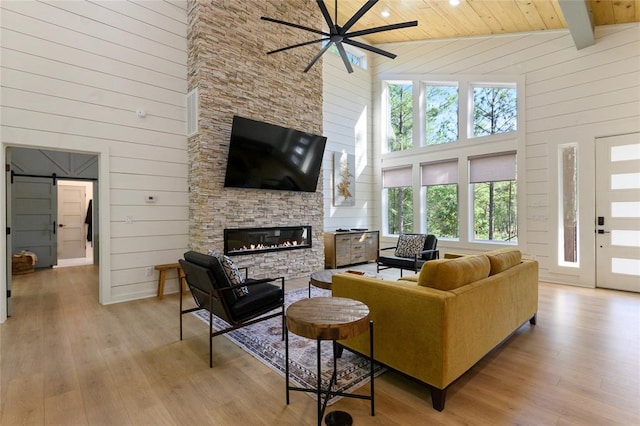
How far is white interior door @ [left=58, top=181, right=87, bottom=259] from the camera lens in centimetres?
809

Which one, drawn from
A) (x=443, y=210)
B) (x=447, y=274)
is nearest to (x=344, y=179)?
(x=443, y=210)

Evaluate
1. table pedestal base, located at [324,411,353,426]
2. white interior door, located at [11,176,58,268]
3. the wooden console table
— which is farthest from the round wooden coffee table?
white interior door, located at [11,176,58,268]

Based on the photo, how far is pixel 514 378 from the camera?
2.24 metres

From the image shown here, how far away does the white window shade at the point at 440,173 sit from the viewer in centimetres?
641

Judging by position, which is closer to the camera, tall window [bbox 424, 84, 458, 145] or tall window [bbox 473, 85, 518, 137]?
tall window [bbox 473, 85, 518, 137]

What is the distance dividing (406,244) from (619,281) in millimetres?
3135

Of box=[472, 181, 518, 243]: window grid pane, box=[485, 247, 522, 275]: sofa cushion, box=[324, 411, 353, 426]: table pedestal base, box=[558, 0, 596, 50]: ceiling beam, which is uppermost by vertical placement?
box=[558, 0, 596, 50]: ceiling beam

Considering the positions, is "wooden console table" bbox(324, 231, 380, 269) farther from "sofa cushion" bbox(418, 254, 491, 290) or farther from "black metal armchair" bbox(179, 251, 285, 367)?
"sofa cushion" bbox(418, 254, 491, 290)

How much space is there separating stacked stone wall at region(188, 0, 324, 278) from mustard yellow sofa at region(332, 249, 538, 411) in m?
2.87

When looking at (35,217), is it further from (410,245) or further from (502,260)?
(502,260)

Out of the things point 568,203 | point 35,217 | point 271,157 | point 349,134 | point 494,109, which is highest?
point 494,109

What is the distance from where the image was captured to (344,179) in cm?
712

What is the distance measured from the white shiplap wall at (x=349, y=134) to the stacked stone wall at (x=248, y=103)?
2.43 ft

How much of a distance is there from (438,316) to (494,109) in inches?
220
